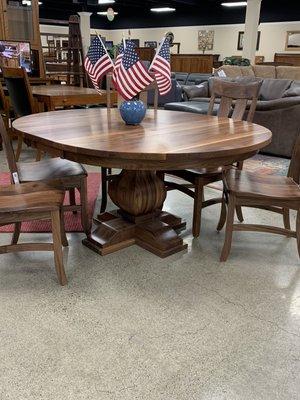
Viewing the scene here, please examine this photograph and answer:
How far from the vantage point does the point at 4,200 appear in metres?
1.98

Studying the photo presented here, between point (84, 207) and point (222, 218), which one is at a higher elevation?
point (84, 207)

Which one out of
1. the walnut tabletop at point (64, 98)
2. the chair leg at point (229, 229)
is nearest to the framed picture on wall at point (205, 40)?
the walnut tabletop at point (64, 98)

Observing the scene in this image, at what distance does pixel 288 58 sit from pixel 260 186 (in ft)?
38.1

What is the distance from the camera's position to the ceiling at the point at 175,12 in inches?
489

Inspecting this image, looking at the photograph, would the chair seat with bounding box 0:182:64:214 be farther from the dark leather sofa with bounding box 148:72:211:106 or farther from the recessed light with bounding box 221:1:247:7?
the recessed light with bounding box 221:1:247:7

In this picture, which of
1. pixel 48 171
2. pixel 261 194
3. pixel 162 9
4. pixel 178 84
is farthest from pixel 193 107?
pixel 162 9

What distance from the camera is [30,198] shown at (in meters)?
2.00

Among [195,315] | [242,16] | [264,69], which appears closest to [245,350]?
[195,315]

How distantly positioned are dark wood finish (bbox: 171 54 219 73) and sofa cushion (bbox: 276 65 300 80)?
3.55 m

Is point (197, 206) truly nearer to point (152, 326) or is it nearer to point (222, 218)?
point (222, 218)

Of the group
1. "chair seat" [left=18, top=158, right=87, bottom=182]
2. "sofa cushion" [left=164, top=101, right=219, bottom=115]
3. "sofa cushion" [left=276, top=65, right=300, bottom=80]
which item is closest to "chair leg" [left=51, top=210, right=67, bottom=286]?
"chair seat" [left=18, top=158, right=87, bottom=182]

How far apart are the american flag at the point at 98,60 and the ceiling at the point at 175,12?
443 inches

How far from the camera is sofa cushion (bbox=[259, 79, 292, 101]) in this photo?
627cm

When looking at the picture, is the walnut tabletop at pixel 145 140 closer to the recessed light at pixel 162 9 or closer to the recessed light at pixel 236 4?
the recessed light at pixel 236 4
